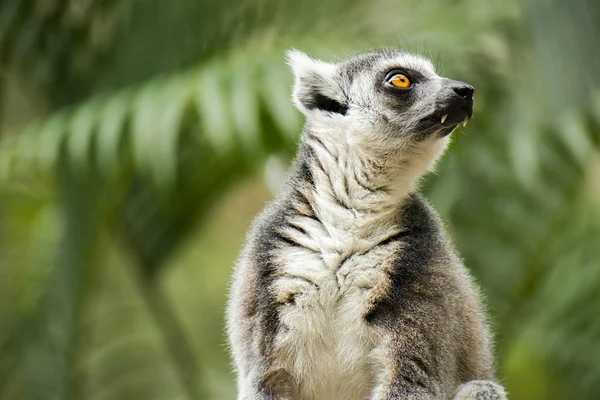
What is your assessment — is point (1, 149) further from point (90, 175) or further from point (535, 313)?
point (535, 313)

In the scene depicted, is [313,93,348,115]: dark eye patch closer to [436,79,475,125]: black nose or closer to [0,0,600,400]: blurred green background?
[436,79,475,125]: black nose

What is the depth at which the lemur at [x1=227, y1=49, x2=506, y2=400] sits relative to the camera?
3.58 m

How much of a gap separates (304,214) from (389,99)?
0.74m

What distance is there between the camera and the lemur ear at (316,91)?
13.8 ft

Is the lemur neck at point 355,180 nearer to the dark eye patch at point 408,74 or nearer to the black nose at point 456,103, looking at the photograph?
the black nose at point 456,103

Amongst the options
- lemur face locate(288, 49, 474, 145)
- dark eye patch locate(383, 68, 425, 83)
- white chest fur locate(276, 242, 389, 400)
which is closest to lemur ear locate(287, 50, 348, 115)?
lemur face locate(288, 49, 474, 145)

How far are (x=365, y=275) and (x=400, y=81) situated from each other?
3.40ft

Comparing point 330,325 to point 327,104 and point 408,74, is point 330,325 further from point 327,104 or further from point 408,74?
point 408,74

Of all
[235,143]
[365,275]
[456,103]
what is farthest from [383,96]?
[235,143]

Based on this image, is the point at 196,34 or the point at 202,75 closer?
the point at 202,75

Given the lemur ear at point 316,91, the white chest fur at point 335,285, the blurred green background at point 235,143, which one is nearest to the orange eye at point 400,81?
the lemur ear at point 316,91

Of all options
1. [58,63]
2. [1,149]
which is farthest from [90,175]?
[58,63]

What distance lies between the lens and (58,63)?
24.0 ft

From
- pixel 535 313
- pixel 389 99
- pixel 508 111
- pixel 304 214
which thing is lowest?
pixel 304 214
